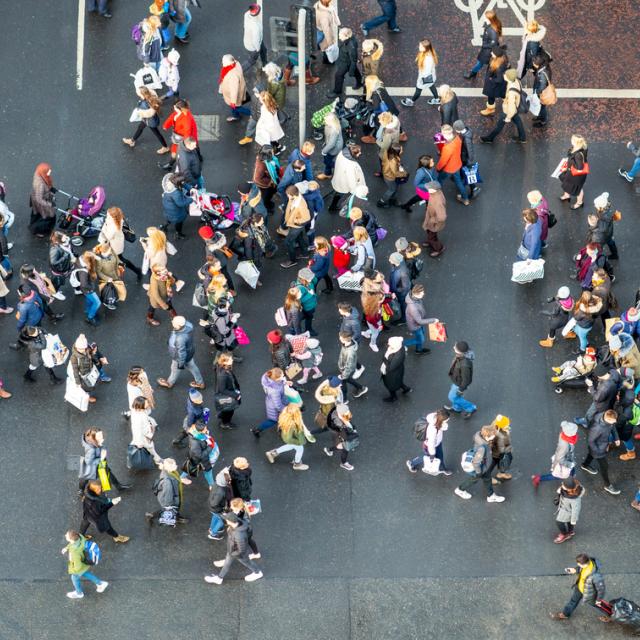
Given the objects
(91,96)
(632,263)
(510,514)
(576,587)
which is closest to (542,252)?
(632,263)

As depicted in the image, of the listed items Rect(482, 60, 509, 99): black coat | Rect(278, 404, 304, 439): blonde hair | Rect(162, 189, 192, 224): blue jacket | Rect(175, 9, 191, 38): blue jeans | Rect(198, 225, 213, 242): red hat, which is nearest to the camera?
Rect(278, 404, 304, 439): blonde hair

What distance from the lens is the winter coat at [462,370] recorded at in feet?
65.8

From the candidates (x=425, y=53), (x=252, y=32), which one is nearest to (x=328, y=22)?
(x=252, y=32)

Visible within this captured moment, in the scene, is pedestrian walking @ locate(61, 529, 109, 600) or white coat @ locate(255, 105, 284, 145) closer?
pedestrian walking @ locate(61, 529, 109, 600)

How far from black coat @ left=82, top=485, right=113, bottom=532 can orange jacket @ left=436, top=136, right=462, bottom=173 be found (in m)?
8.29

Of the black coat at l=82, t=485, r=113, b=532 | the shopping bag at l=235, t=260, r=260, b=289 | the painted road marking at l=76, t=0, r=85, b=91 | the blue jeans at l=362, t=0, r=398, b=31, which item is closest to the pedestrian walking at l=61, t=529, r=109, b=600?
the black coat at l=82, t=485, r=113, b=532

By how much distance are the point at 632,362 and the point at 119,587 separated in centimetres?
829

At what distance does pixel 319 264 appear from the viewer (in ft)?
70.8

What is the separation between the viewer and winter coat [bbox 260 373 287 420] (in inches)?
772

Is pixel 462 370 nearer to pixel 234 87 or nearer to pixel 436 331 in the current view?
pixel 436 331

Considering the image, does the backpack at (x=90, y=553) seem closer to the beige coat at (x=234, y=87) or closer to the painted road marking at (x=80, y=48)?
the beige coat at (x=234, y=87)

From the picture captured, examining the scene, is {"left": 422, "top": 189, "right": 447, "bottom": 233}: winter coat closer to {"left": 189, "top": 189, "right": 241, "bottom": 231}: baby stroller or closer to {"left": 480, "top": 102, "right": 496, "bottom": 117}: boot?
{"left": 189, "top": 189, "right": 241, "bottom": 231}: baby stroller

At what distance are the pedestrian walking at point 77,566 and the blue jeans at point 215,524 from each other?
1.64m

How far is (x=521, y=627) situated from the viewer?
18.8m
